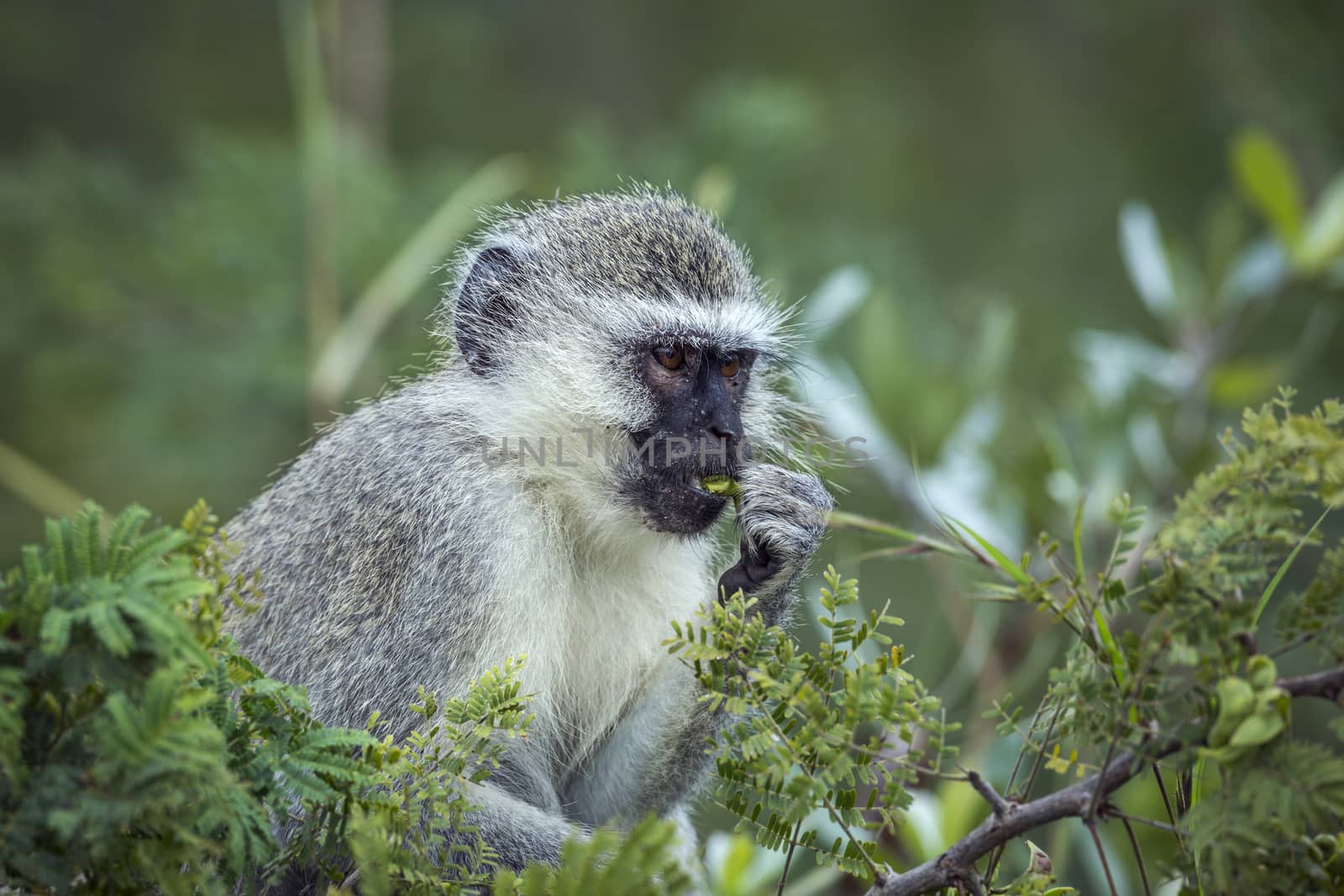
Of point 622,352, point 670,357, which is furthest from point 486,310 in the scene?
point 670,357

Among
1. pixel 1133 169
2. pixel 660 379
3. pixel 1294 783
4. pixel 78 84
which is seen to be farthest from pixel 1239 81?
pixel 78 84

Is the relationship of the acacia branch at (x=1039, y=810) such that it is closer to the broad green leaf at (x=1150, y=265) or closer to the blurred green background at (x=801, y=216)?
the blurred green background at (x=801, y=216)

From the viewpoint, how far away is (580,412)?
8.61 feet

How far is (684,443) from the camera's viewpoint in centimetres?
247

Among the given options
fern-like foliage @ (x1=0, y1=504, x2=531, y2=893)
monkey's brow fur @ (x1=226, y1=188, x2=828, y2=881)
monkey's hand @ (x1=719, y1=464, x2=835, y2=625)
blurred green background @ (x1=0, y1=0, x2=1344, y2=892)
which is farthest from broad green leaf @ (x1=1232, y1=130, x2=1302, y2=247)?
fern-like foliage @ (x1=0, y1=504, x2=531, y2=893)

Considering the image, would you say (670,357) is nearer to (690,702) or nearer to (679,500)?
(679,500)

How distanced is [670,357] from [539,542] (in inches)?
20.5

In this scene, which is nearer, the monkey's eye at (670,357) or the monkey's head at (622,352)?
the monkey's head at (622,352)

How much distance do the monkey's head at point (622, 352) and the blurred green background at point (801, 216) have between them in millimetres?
400

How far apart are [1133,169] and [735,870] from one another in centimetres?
588

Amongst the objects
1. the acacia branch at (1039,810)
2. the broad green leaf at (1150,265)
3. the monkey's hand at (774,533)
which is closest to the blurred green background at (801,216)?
the broad green leaf at (1150,265)

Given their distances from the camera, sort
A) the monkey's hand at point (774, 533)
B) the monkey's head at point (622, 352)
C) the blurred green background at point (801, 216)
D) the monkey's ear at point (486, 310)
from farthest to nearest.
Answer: the blurred green background at point (801, 216) < the monkey's ear at point (486, 310) < the monkey's head at point (622, 352) < the monkey's hand at point (774, 533)

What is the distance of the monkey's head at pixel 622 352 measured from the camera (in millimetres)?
2498

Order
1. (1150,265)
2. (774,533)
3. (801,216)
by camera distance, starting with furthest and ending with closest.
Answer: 1. (801,216)
2. (1150,265)
3. (774,533)
